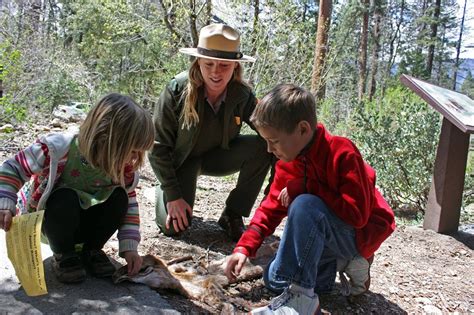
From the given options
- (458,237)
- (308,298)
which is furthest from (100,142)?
(458,237)

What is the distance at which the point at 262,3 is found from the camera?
289 inches

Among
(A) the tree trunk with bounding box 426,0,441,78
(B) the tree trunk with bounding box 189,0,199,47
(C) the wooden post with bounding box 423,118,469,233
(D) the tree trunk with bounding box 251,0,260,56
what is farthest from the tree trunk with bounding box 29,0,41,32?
(A) the tree trunk with bounding box 426,0,441,78

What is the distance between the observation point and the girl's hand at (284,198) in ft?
6.54

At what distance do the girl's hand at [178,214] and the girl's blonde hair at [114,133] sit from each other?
804mm

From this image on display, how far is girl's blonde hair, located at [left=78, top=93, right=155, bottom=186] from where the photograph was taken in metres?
1.75

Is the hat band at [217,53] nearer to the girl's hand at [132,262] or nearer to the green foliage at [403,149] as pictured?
the girl's hand at [132,262]

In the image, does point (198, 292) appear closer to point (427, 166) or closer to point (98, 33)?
point (427, 166)

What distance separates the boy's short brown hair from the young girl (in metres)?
0.44

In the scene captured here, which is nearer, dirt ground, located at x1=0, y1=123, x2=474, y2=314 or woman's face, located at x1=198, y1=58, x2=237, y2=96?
dirt ground, located at x1=0, y1=123, x2=474, y2=314

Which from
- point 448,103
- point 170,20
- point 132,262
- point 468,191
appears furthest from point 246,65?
point 132,262

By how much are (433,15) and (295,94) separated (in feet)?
86.4

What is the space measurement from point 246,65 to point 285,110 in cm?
546

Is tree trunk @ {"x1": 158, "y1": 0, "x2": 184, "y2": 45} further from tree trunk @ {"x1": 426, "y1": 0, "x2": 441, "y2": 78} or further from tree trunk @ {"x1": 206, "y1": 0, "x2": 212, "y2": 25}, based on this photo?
tree trunk @ {"x1": 426, "y1": 0, "x2": 441, "y2": 78}

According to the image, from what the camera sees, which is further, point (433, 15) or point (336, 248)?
point (433, 15)
